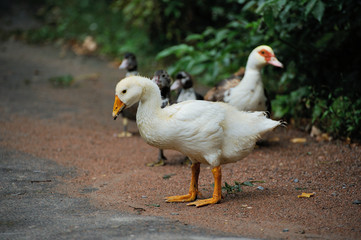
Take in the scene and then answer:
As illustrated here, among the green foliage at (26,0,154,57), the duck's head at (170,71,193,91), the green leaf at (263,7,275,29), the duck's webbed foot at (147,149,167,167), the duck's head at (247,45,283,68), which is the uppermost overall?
the green foliage at (26,0,154,57)

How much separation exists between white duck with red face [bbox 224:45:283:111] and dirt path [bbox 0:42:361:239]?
703mm

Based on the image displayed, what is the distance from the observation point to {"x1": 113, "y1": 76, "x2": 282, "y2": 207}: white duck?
432 cm

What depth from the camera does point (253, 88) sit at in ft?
20.7

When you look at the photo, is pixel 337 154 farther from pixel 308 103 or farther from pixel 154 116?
pixel 154 116

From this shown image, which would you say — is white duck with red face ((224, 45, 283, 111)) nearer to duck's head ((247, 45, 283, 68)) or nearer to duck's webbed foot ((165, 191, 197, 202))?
duck's head ((247, 45, 283, 68))

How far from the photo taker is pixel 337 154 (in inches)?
238

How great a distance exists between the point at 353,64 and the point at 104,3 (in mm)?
9572

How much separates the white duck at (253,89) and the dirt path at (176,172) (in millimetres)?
700

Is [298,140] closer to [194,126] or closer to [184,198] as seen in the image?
[184,198]

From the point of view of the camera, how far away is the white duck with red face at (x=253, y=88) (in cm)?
627

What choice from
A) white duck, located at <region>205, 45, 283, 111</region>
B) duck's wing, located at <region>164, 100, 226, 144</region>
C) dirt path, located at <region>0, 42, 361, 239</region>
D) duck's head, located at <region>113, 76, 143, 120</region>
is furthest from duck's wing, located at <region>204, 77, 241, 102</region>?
duck's head, located at <region>113, 76, 143, 120</region>

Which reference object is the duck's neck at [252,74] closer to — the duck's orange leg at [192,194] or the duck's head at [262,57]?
the duck's head at [262,57]

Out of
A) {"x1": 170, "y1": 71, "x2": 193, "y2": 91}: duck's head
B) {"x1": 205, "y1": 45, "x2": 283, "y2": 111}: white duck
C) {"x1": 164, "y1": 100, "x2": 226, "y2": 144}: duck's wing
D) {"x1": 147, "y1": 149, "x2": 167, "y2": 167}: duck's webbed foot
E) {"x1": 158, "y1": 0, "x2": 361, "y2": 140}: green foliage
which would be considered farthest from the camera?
{"x1": 158, "y1": 0, "x2": 361, "y2": 140}: green foliage

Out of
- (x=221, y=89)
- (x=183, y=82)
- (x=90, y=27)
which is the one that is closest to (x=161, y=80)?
(x=183, y=82)
